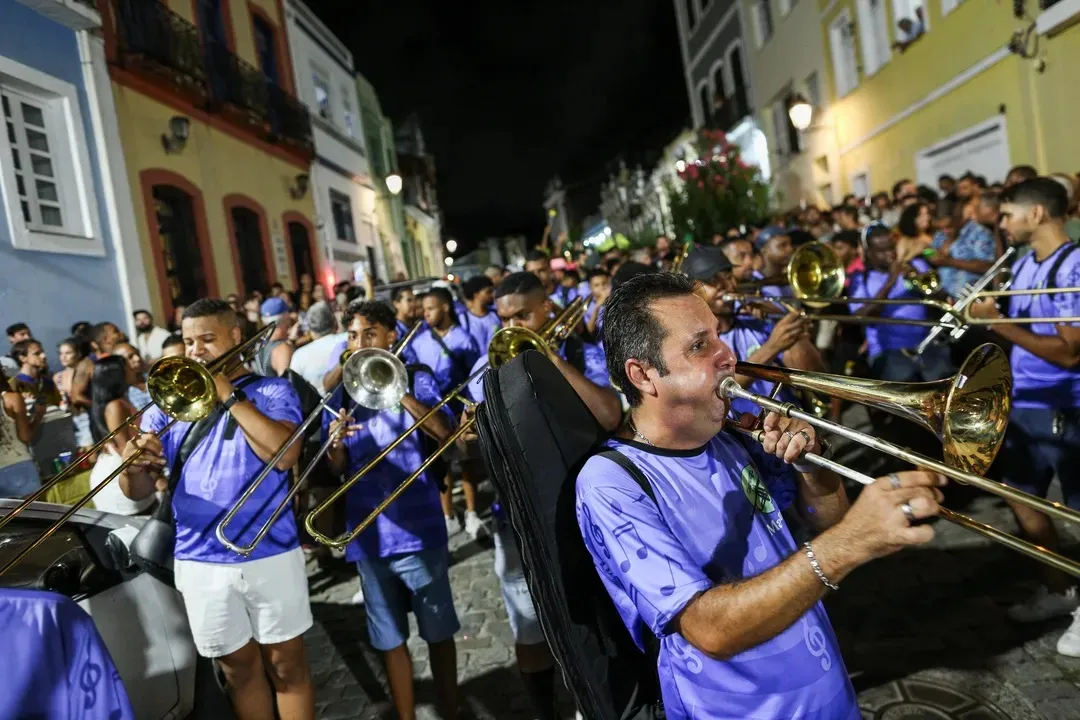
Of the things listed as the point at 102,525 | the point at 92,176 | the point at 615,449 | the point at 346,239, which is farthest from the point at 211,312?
the point at 346,239

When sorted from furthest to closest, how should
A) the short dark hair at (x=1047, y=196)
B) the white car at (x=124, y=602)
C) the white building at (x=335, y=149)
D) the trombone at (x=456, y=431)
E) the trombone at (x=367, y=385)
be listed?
1. the white building at (x=335, y=149)
2. the short dark hair at (x=1047, y=196)
3. the trombone at (x=367, y=385)
4. the white car at (x=124, y=602)
5. the trombone at (x=456, y=431)

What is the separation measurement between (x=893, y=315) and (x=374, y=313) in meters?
3.90

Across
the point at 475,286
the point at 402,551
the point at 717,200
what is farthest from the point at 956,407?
the point at 717,200

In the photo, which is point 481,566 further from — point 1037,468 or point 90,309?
point 90,309

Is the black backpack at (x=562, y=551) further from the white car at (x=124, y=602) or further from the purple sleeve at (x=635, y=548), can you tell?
the white car at (x=124, y=602)

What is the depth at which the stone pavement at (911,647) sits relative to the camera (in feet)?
10.2

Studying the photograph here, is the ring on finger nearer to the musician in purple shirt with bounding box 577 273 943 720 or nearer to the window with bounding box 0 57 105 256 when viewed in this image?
the musician in purple shirt with bounding box 577 273 943 720

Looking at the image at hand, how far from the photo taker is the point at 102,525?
134 inches

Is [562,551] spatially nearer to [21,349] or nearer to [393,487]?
[393,487]

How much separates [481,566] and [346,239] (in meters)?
15.8

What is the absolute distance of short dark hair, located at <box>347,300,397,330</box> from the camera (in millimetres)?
3738

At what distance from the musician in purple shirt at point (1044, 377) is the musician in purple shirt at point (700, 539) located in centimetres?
220

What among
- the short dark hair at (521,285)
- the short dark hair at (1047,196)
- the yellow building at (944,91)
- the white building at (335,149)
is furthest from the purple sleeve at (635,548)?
the white building at (335,149)

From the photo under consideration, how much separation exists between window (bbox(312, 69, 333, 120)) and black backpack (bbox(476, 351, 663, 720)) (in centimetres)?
1867
